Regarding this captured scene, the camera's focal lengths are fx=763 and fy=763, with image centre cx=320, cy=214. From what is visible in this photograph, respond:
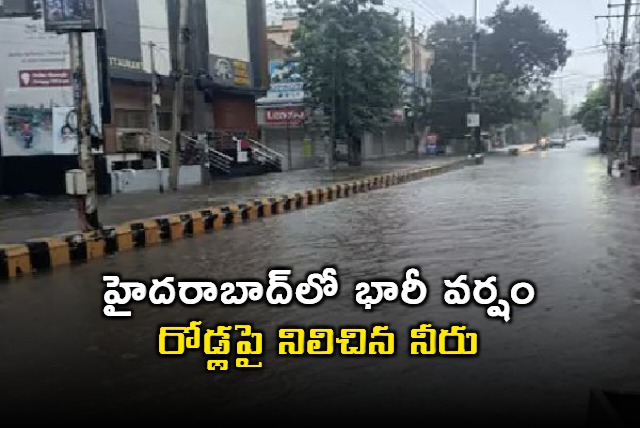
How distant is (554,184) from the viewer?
24.8 meters

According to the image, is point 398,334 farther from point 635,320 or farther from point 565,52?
point 565,52

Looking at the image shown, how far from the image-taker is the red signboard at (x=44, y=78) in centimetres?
2217

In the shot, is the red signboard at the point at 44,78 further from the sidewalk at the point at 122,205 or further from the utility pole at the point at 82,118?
the utility pole at the point at 82,118

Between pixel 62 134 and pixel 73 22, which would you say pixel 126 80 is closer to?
pixel 62 134

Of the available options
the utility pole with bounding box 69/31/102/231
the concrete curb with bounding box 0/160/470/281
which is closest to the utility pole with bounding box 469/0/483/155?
the concrete curb with bounding box 0/160/470/281

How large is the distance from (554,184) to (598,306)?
18.5 m

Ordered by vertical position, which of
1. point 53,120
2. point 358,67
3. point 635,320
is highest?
point 358,67

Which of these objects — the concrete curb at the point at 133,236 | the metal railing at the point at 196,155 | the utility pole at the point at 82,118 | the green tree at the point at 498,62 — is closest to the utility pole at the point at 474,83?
the green tree at the point at 498,62

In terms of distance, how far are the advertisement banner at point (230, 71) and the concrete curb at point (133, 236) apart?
1146 centimetres

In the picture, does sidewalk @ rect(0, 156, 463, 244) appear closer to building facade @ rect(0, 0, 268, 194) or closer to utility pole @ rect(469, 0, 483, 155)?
building facade @ rect(0, 0, 268, 194)

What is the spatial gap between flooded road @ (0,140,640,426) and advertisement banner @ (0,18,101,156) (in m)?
11.2

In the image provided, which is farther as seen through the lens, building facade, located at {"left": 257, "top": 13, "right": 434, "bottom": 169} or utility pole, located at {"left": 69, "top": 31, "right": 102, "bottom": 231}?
building facade, located at {"left": 257, "top": 13, "right": 434, "bottom": 169}

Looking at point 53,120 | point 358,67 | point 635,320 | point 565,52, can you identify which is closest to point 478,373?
point 635,320

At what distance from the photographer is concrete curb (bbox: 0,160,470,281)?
10.4m
